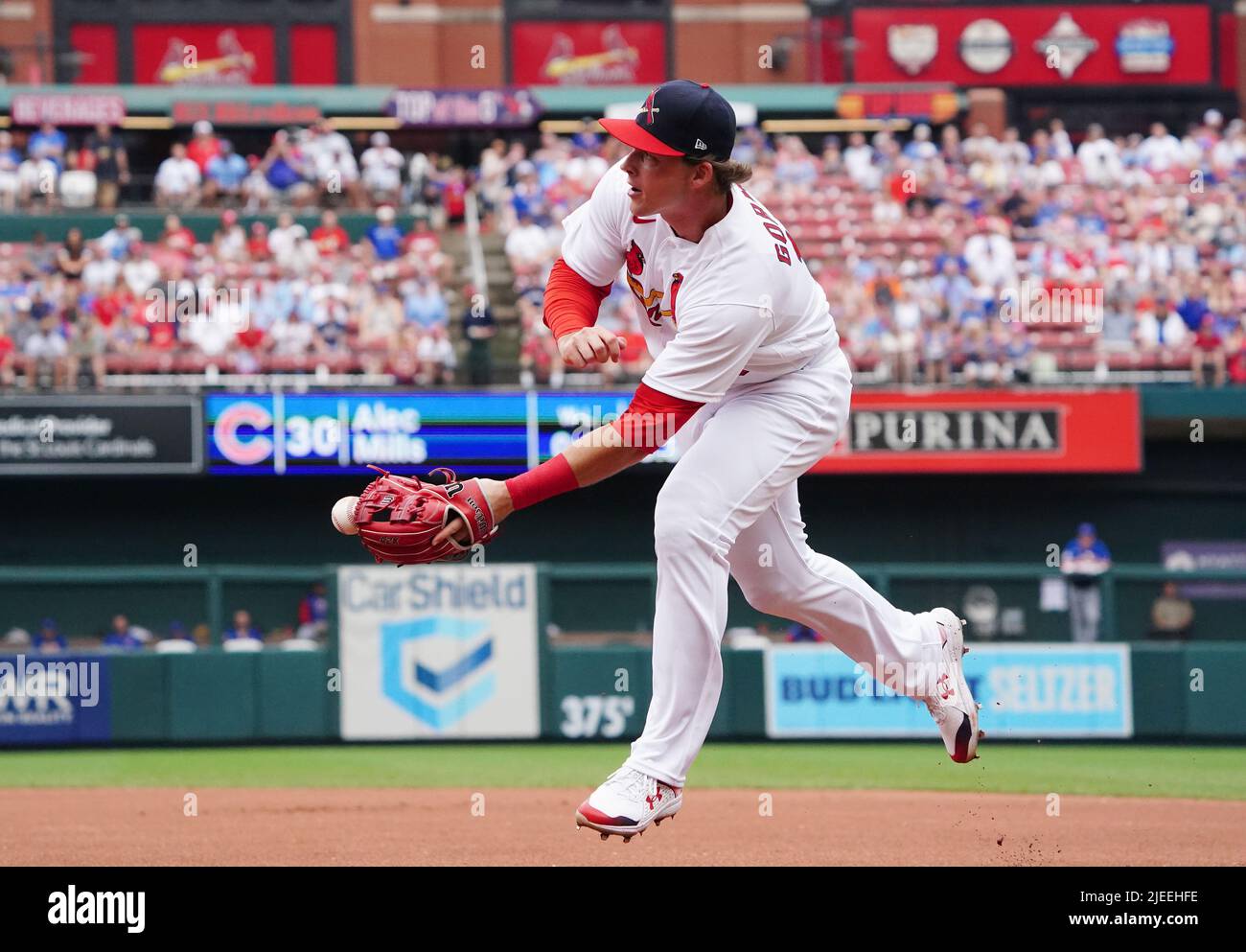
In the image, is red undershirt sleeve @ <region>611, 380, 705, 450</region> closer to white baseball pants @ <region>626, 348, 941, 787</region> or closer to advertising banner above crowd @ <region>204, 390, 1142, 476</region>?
white baseball pants @ <region>626, 348, 941, 787</region>

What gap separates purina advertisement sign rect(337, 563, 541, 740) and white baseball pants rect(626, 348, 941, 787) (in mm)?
8088

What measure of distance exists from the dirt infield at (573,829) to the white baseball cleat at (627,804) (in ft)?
3.44

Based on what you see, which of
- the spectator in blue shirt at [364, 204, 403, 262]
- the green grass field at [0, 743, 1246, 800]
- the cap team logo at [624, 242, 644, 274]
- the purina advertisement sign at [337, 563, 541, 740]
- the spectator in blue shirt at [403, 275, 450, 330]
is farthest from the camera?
the spectator in blue shirt at [364, 204, 403, 262]

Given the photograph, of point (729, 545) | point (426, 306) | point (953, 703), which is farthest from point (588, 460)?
point (426, 306)

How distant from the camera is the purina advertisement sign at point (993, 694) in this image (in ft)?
44.3

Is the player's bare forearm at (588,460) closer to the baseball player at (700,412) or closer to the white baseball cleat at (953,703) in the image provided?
the baseball player at (700,412)

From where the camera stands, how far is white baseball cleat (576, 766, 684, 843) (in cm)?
490

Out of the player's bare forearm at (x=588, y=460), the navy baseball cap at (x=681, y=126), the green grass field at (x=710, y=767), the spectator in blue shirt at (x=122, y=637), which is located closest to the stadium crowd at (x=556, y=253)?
the spectator in blue shirt at (x=122, y=637)

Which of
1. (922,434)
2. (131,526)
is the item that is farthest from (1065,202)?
(131,526)

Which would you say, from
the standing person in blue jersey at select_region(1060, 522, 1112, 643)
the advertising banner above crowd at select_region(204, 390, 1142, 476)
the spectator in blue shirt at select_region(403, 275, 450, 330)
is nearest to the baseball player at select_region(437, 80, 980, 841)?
the standing person in blue jersey at select_region(1060, 522, 1112, 643)

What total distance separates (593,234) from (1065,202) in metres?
14.5
